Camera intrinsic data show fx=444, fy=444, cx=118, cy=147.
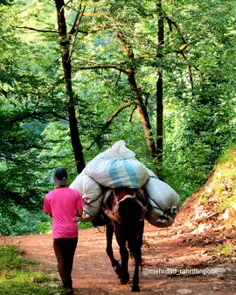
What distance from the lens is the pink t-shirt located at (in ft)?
18.6

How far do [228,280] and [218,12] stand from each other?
35.1ft

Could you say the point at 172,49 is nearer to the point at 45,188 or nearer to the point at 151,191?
the point at 45,188

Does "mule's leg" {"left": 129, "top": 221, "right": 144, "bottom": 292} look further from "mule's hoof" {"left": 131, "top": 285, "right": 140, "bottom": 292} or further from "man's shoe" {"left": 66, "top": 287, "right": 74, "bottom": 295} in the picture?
"man's shoe" {"left": 66, "top": 287, "right": 74, "bottom": 295}

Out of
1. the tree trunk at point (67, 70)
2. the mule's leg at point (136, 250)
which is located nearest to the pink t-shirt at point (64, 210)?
the mule's leg at point (136, 250)

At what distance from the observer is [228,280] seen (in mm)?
6371

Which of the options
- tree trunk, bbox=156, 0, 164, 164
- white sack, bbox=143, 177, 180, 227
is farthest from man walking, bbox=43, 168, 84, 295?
tree trunk, bbox=156, 0, 164, 164

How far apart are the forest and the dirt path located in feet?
11.6

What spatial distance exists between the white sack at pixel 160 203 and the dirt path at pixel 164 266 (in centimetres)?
91

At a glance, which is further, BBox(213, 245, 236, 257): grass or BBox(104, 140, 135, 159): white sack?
BBox(213, 245, 236, 257): grass

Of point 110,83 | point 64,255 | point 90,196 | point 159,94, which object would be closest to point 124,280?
point 64,255

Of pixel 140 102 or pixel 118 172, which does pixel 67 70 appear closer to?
pixel 140 102

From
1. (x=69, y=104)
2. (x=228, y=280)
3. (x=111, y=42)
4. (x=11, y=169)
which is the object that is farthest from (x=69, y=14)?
(x=228, y=280)

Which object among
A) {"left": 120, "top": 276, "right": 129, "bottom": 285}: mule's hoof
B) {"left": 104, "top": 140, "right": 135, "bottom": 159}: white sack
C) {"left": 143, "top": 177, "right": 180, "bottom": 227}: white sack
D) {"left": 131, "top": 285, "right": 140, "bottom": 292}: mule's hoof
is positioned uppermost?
{"left": 104, "top": 140, "right": 135, "bottom": 159}: white sack

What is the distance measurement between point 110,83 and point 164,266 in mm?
9912
